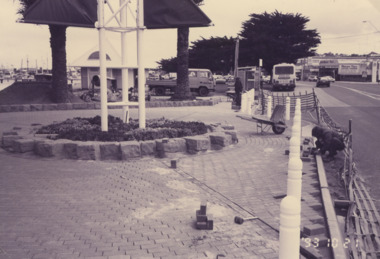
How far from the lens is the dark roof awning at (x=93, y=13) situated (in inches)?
417

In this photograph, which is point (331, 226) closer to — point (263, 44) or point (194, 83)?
point (194, 83)

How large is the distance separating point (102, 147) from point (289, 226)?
6.48m

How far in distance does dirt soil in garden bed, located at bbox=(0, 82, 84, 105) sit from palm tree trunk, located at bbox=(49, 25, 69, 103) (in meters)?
0.64

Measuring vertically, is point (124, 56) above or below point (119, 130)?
above

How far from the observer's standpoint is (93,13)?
11.7 m

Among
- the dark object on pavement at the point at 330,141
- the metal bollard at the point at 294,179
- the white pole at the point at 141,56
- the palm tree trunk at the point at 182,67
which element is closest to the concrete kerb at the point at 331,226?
the metal bollard at the point at 294,179

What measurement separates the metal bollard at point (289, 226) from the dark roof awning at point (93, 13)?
913 centimetres

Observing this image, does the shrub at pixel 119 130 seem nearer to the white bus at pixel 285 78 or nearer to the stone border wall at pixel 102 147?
the stone border wall at pixel 102 147

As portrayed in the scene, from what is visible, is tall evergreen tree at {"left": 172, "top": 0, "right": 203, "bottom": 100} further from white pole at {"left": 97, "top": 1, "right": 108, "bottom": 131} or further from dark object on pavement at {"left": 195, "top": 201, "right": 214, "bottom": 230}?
dark object on pavement at {"left": 195, "top": 201, "right": 214, "bottom": 230}

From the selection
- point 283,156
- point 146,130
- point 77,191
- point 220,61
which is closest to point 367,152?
point 283,156

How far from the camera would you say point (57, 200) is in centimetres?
583

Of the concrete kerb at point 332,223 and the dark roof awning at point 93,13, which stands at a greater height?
the dark roof awning at point 93,13

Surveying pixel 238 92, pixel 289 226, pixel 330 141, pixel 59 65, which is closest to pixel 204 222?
pixel 289 226

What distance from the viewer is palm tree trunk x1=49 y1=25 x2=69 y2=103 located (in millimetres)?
19797
